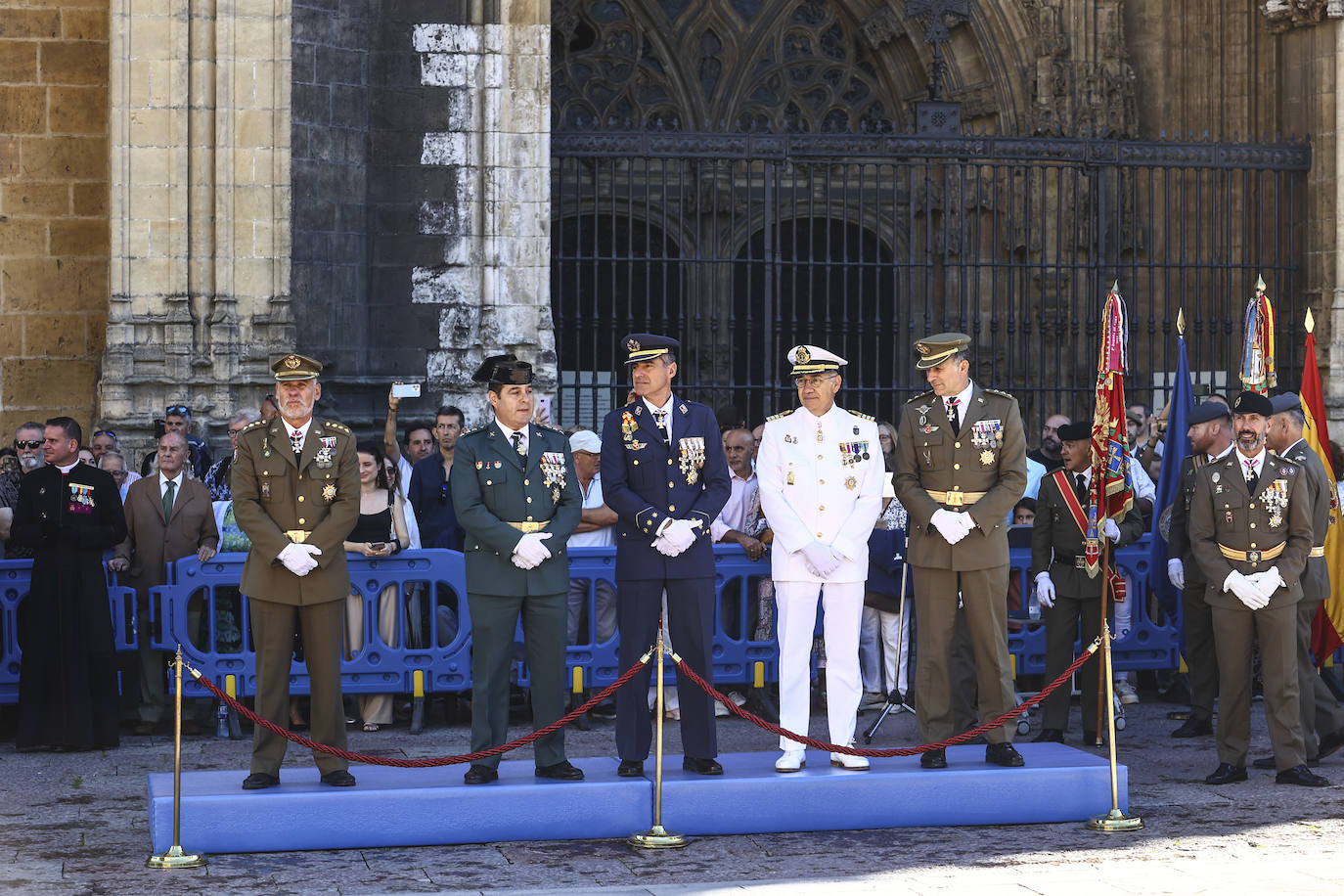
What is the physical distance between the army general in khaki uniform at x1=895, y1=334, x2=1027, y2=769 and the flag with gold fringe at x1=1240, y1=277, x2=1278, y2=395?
118 inches

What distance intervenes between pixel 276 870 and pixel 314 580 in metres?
1.18

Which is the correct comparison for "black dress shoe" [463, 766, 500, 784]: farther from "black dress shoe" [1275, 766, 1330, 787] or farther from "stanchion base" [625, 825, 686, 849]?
"black dress shoe" [1275, 766, 1330, 787]

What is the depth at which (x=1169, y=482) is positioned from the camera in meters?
10.5

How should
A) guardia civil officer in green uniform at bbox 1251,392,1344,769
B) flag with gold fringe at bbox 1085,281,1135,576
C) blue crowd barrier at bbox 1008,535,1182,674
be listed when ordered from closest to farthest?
guardia civil officer in green uniform at bbox 1251,392,1344,769
flag with gold fringe at bbox 1085,281,1135,576
blue crowd barrier at bbox 1008,535,1182,674

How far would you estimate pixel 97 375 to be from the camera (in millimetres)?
12469

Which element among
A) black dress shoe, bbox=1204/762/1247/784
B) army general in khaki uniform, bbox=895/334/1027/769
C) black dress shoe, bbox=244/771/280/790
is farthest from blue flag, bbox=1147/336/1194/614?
black dress shoe, bbox=244/771/280/790

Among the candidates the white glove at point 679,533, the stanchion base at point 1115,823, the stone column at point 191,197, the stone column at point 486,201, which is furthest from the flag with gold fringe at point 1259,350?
the stone column at point 191,197

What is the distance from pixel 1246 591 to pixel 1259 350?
2.67 m

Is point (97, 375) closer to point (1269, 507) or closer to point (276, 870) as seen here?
point (276, 870)

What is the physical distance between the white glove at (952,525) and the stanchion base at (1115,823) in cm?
121

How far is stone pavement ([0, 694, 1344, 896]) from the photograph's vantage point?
→ 6457mm

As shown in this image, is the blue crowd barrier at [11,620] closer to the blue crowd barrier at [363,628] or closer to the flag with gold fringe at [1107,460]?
the blue crowd barrier at [363,628]

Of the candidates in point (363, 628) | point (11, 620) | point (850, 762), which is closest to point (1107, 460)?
point (850, 762)

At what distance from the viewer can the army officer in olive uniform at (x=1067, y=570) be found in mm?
9227
